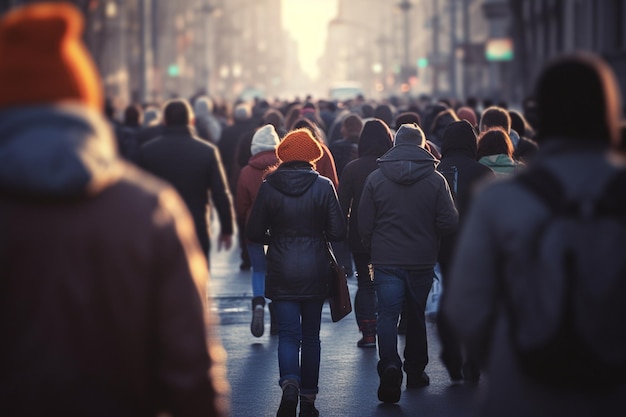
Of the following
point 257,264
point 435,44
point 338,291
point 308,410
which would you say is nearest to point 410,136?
point 338,291

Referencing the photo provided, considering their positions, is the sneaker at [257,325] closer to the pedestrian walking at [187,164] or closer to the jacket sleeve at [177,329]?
the pedestrian walking at [187,164]

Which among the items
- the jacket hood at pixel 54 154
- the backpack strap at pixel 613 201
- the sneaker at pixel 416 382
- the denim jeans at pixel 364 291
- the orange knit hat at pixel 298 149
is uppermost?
the jacket hood at pixel 54 154

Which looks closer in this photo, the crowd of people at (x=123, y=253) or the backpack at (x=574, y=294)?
the crowd of people at (x=123, y=253)

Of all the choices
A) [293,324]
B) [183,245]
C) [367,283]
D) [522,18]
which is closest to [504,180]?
[183,245]

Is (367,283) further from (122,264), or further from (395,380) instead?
(122,264)

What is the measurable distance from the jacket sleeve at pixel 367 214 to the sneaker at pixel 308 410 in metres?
1.21

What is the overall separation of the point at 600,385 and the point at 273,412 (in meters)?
4.71

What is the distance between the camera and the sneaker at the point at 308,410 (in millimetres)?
8258

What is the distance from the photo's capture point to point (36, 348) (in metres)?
3.49

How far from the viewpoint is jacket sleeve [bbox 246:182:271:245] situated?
831 cm

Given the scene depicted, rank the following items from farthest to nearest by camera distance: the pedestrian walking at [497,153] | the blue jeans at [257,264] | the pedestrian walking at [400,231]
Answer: the blue jeans at [257,264], the pedestrian walking at [497,153], the pedestrian walking at [400,231]

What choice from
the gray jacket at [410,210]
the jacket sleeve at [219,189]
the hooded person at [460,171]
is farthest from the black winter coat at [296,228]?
the jacket sleeve at [219,189]

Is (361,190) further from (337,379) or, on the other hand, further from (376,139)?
(337,379)

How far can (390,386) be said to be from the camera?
8.74m
